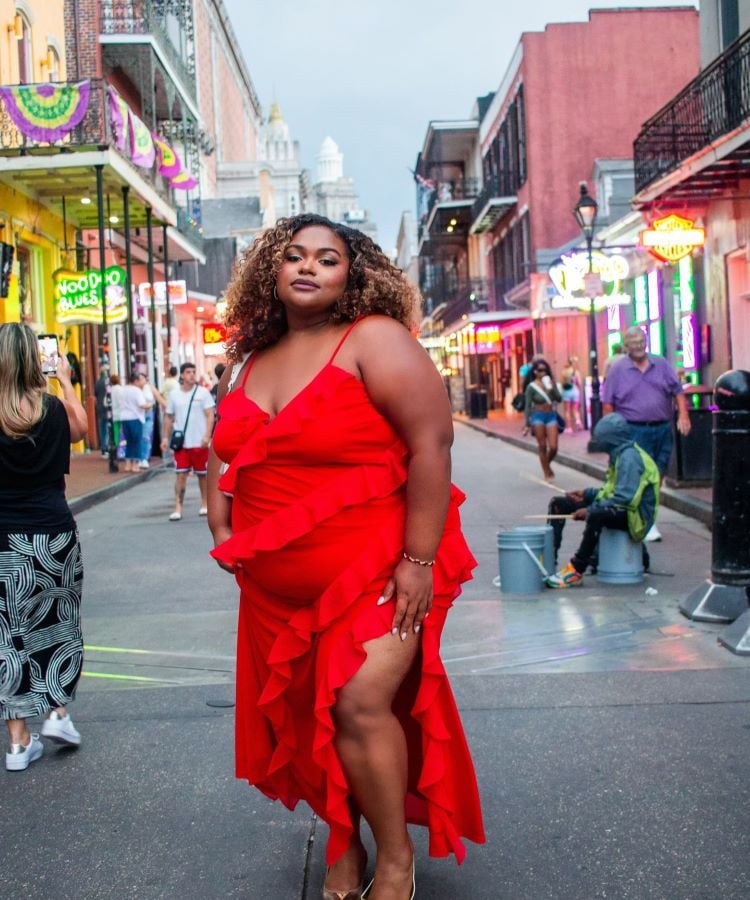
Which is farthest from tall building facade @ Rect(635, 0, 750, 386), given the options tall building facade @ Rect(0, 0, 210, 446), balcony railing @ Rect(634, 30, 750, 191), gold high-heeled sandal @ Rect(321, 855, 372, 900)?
gold high-heeled sandal @ Rect(321, 855, 372, 900)

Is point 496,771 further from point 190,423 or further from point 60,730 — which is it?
point 190,423

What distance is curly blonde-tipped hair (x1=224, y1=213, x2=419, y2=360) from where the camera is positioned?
3.06 metres

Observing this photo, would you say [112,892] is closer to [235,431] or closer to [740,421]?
[235,431]

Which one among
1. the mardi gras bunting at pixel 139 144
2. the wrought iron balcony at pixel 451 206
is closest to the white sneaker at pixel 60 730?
the mardi gras bunting at pixel 139 144

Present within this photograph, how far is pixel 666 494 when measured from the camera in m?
12.7

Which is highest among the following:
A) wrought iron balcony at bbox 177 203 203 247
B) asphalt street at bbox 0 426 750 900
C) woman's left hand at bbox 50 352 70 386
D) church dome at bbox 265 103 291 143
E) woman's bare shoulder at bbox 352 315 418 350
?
church dome at bbox 265 103 291 143

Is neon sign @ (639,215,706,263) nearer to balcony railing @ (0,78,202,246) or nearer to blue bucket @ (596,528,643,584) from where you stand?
balcony railing @ (0,78,202,246)

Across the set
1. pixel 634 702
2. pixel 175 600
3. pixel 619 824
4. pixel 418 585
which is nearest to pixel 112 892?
pixel 418 585

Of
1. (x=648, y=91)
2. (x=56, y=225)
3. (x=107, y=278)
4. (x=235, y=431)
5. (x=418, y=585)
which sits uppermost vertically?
(x=648, y=91)

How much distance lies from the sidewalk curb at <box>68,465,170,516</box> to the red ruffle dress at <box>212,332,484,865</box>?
9487mm

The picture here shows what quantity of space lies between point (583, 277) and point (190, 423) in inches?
532

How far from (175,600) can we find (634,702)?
395cm

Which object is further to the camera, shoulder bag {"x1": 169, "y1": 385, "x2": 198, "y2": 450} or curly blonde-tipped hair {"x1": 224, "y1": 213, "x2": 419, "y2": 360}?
shoulder bag {"x1": 169, "y1": 385, "x2": 198, "y2": 450}

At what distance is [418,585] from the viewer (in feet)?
9.48
